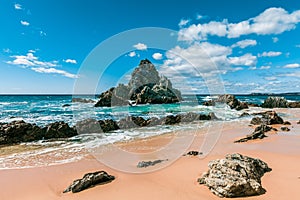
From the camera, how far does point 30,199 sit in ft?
16.6

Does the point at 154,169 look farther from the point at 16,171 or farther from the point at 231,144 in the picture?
the point at 231,144

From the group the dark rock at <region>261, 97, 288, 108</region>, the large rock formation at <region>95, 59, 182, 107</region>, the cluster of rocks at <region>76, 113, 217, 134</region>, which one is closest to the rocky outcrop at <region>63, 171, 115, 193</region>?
the cluster of rocks at <region>76, 113, 217, 134</region>

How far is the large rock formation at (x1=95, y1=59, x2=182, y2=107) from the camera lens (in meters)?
47.5

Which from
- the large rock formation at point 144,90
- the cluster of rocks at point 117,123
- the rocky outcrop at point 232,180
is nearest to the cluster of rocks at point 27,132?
the cluster of rocks at point 117,123

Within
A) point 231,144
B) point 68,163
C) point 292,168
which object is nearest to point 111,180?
point 68,163

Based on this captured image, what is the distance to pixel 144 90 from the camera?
55.8 m

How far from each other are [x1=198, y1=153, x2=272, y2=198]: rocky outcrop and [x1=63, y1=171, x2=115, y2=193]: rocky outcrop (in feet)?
8.65

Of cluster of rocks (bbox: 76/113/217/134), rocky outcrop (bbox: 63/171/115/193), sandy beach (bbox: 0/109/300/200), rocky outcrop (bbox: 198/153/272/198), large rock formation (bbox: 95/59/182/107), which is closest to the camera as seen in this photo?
rocky outcrop (bbox: 198/153/272/198)

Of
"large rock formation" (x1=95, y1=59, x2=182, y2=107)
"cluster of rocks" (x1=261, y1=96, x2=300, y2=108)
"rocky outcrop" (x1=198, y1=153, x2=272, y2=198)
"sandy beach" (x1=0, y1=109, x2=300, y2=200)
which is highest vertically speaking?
"large rock formation" (x1=95, y1=59, x2=182, y2=107)

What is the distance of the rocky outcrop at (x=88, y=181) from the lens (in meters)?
5.21

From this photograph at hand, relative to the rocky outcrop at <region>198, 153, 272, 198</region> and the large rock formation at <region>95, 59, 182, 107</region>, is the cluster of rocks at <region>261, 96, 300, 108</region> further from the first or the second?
the rocky outcrop at <region>198, 153, 272, 198</region>

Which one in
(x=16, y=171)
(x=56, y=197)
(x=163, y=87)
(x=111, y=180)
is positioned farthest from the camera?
(x=163, y=87)

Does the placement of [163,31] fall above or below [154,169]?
above

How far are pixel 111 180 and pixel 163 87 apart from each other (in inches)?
2168
